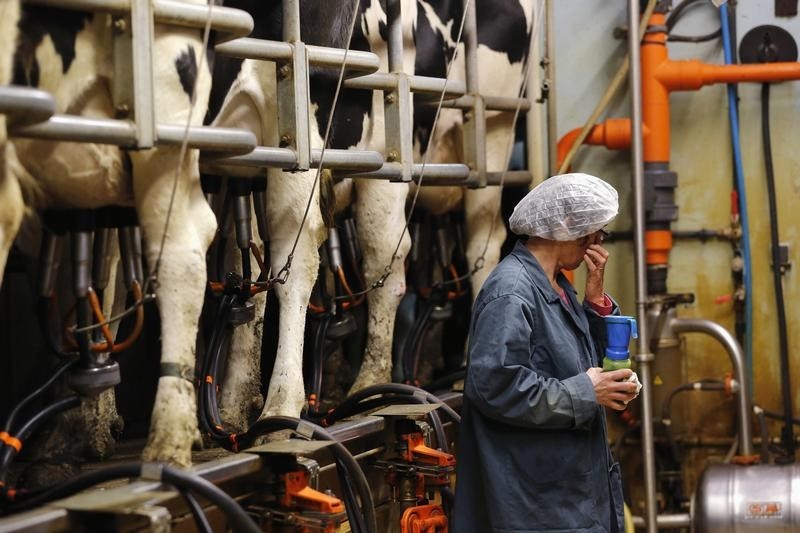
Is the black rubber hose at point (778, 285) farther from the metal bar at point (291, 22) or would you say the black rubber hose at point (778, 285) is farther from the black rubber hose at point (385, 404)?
the metal bar at point (291, 22)

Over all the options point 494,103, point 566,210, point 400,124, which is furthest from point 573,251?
point 494,103

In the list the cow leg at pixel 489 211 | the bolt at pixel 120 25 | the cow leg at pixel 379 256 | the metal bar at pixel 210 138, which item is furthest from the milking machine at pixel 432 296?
the bolt at pixel 120 25

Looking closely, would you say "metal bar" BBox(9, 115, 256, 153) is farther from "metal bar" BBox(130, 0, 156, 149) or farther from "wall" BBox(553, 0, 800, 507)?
"wall" BBox(553, 0, 800, 507)

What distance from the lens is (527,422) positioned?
2.51 meters

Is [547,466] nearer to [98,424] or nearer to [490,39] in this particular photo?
[98,424]

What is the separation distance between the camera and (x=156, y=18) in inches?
98.9

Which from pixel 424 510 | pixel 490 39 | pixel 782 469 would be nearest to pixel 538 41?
pixel 490 39

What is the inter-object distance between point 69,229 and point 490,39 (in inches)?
94.4

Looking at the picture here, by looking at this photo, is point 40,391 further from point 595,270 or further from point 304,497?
point 595,270

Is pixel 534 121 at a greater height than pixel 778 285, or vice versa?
pixel 534 121

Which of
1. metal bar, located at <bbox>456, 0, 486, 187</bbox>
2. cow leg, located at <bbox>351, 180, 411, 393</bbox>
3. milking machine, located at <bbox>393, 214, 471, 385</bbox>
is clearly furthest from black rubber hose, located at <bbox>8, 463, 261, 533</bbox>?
metal bar, located at <bbox>456, 0, 486, 187</bbox>

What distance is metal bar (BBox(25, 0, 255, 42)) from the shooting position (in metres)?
2.39

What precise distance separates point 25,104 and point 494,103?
2.57 meters

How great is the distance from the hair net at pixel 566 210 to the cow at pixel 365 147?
2.74ft
